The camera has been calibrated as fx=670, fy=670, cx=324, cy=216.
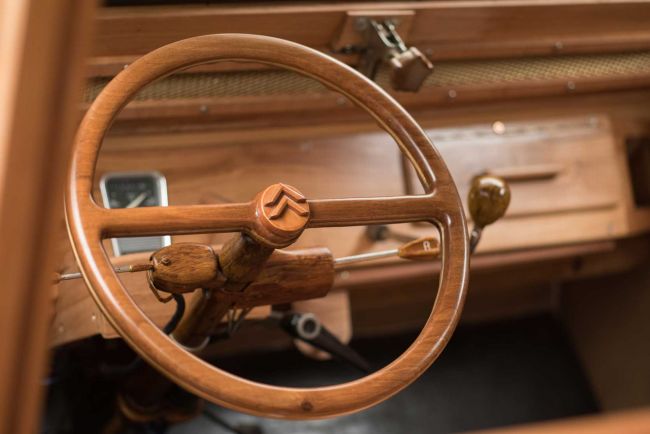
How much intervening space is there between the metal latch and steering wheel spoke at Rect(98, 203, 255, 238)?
59 centimetres

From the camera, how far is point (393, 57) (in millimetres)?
1298

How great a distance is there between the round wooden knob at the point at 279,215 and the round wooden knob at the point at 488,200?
0.50m

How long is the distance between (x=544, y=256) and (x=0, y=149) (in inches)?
59.3

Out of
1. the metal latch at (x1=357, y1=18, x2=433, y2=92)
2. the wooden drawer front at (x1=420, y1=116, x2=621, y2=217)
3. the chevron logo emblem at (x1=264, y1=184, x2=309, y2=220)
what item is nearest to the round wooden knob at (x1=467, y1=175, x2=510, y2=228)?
the metal latch at (x1=357, y1=18, x2=433, y2=92)

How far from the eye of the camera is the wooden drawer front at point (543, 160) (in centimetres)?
164

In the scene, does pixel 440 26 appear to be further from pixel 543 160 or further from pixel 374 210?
pixel 374 210

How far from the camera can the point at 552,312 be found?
2174 mm

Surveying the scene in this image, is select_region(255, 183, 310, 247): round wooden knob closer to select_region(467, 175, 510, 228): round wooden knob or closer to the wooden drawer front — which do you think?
select_region(467, 175, 510, 228): round wooden knob

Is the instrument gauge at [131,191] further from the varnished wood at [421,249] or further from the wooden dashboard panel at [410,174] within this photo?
the varnished wood at [421,249]

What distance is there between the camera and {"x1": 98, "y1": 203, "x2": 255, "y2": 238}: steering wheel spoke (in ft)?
2.56

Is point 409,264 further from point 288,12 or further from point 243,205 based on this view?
point 243,205

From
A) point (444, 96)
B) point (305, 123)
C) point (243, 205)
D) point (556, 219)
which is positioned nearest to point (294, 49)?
point (243, 205)

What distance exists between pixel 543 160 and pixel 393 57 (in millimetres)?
599

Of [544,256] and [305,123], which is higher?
[305,123]
